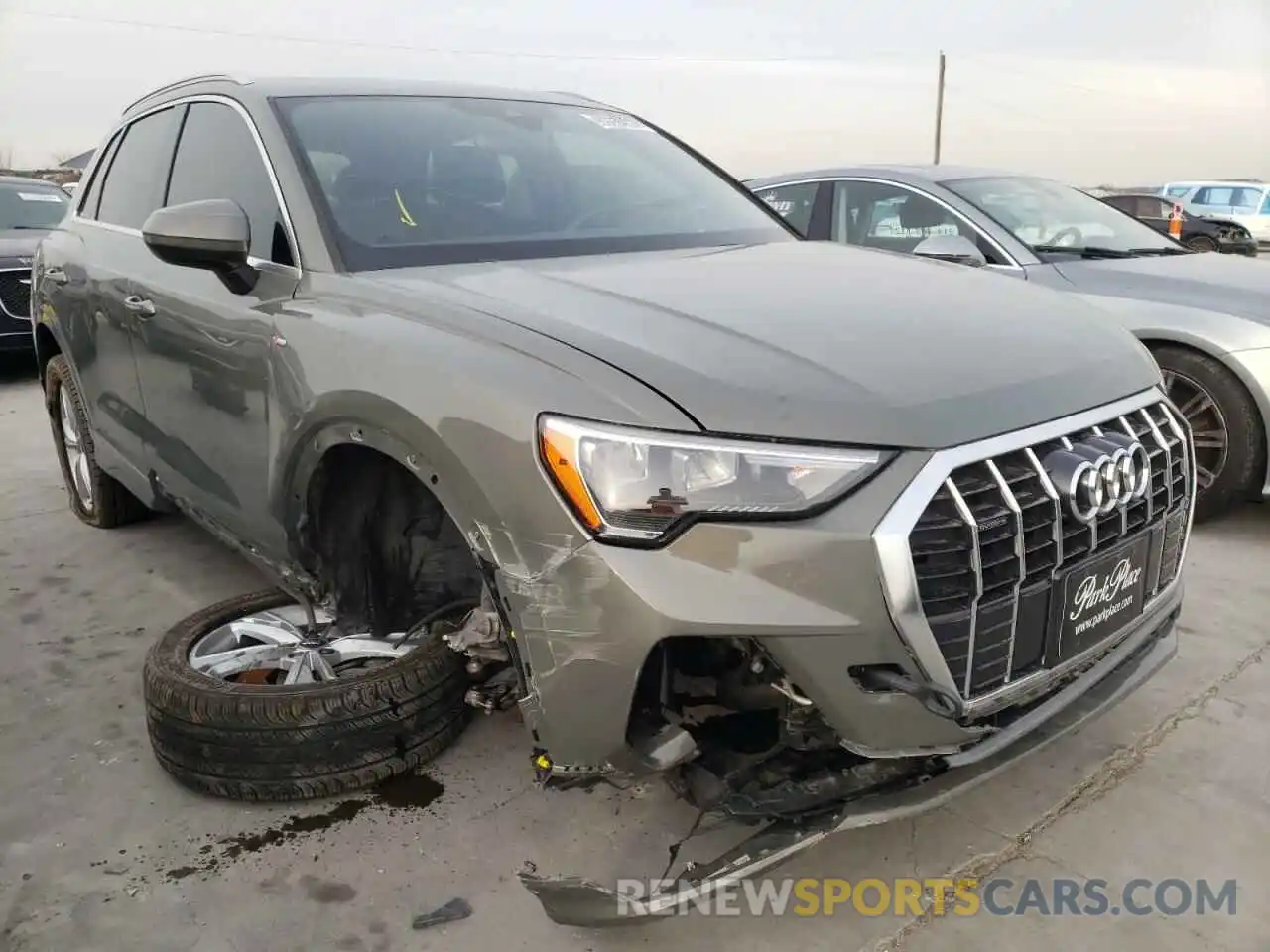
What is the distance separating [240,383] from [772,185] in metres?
4.04

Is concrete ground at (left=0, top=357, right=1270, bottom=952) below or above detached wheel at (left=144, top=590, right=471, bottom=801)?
below

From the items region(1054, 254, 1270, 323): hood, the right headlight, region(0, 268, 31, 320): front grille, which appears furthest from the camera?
region(0, 268, 31, 320): front grille

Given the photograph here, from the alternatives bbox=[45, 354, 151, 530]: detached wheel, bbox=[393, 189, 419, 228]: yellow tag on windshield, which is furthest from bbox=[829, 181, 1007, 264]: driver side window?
bbox=[45, 354, 151, 530]: detached wheel

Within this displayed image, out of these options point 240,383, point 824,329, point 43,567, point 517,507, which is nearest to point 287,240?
point 240,383

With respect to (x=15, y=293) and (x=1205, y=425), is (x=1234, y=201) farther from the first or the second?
(x=15, y=293)

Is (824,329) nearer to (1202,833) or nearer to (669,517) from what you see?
(669,517)

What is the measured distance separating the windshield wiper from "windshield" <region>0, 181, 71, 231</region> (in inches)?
323

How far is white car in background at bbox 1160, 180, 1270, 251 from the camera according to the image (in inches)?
789

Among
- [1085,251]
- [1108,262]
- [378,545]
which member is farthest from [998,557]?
[1085,251]

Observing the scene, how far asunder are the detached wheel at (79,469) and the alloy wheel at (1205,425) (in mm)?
4351

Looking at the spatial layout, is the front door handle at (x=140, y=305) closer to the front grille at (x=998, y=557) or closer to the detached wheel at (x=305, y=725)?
the detached wheel at (x=305, y=725)

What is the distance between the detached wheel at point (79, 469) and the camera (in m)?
4.29

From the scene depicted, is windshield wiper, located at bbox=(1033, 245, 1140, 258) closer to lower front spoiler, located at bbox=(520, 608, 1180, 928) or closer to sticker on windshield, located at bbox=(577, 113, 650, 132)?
sticker on windshield, located at bbox=(577, 113, 650, 132)

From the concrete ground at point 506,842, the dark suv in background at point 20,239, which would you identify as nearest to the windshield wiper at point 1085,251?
the concrete ground at point 506,842
